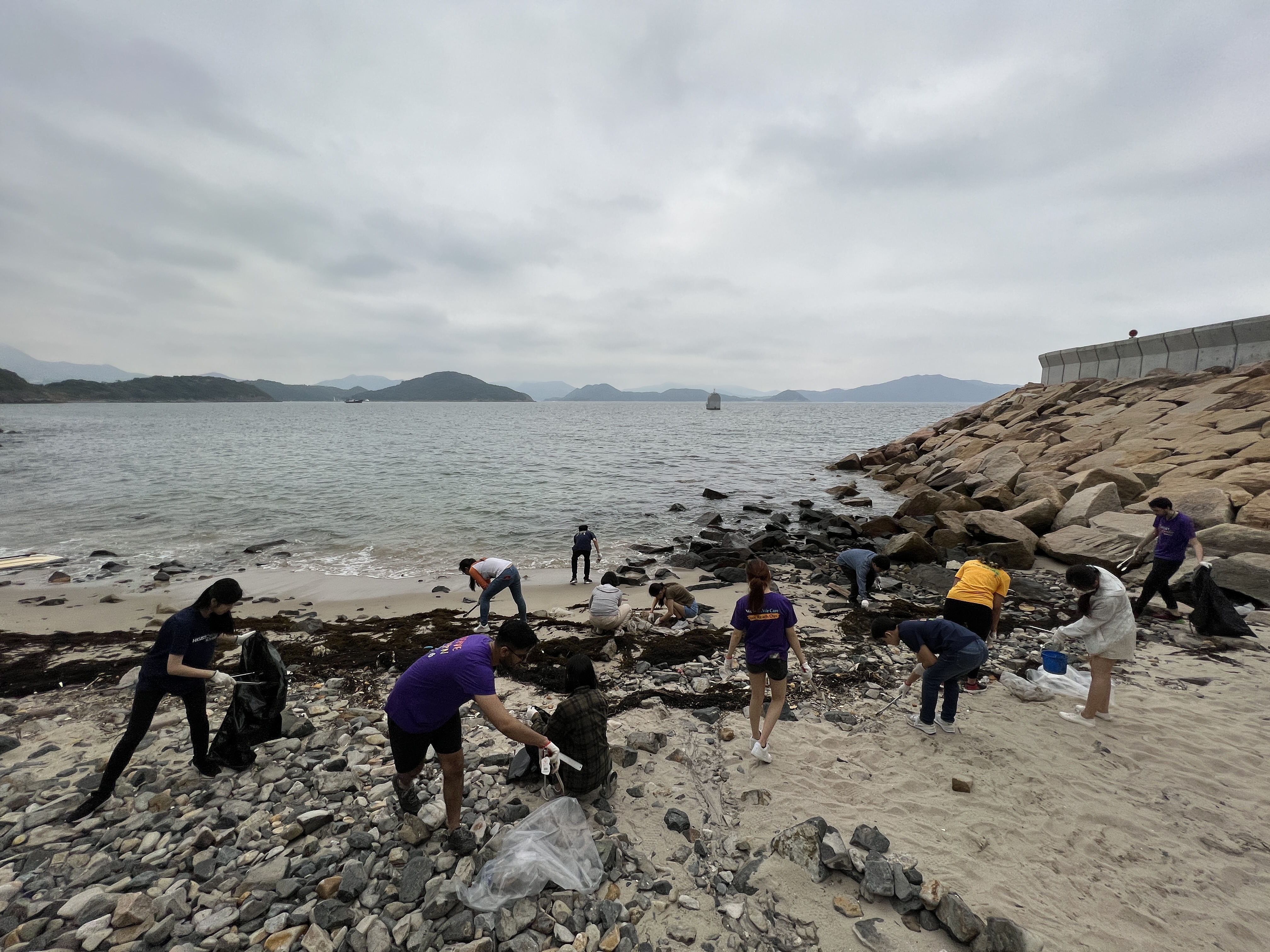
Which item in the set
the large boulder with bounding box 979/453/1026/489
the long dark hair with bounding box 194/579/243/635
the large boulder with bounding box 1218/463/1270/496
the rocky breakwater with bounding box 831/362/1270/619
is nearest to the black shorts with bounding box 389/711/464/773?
the long dark hair with bounding box 194/579/243/635

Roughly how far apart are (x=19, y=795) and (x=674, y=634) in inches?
309

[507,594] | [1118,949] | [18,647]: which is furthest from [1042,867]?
[18,647]

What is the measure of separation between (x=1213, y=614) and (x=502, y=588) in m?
11.6

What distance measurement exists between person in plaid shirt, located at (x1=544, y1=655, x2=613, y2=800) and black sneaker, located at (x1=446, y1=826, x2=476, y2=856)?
0.84 metres

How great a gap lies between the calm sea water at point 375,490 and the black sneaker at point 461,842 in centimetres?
1121

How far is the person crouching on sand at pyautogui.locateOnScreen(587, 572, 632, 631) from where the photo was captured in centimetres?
967

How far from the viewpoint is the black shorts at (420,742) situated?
428cm

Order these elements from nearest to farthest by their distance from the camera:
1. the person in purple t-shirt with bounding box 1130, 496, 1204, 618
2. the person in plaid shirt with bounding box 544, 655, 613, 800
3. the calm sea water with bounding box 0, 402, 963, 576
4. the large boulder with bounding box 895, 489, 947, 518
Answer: the person in plaid shirt with bounding box 544, 655, 613, 800 < the person in purple t-shirt with bounding box 1130, 496, 1204, 618 < the calm sea water with bounding box 0, 402, 963, 576 < the large boulder with bounding box 895, 489, 947, 518

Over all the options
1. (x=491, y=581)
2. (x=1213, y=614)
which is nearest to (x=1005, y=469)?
(x=1213, y=614)

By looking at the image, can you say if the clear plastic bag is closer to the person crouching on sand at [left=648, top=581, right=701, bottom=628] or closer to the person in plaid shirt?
the person in plaid shirt

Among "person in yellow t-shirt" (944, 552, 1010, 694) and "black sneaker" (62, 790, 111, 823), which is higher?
"person in yellow t-shirt" (944, 552, 1010, 694)

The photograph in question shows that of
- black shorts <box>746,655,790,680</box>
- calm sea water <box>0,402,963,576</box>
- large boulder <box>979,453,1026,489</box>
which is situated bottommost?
calm sea water <box>0,402,963,576</box>

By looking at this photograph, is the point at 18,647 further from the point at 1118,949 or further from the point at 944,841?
the point at 1118,949

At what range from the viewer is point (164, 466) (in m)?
34.7
